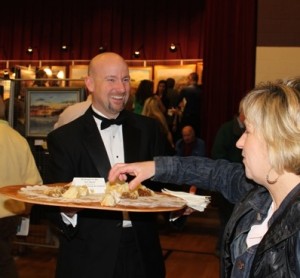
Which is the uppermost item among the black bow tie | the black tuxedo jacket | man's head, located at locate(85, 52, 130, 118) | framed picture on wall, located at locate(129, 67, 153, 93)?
framed picture on wall, located at locate(129, 67, 153, 93)

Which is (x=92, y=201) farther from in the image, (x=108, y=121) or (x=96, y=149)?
(x=108, y=121)

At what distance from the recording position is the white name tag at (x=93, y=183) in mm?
1800

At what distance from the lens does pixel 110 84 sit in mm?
2238

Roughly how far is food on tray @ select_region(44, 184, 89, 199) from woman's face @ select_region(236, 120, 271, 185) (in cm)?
64

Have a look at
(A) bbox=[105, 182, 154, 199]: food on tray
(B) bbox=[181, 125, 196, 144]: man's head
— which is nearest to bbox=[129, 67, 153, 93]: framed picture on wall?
(B) bbox=[181, 125, 196, 144]: man's head

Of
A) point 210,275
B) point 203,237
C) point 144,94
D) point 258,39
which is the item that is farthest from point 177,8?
point 210,275

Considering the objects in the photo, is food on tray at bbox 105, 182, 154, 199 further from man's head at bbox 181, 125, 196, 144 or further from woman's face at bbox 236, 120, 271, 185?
man's head at bbox 181, 125, 196, 144

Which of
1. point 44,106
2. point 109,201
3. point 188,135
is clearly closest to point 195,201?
point 109,201

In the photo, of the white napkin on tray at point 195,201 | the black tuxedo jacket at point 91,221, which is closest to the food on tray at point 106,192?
the white napkin on tray at point 195,201

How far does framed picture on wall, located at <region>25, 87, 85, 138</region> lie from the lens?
4.60 metres

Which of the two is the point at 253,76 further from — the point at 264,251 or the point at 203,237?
the point at 264,251

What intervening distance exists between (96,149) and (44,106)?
2703 millimetres

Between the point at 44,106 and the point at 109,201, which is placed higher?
the point at 44,106

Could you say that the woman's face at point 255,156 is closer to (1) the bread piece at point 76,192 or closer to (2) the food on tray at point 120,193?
(2) the food on tray at point 120,193
